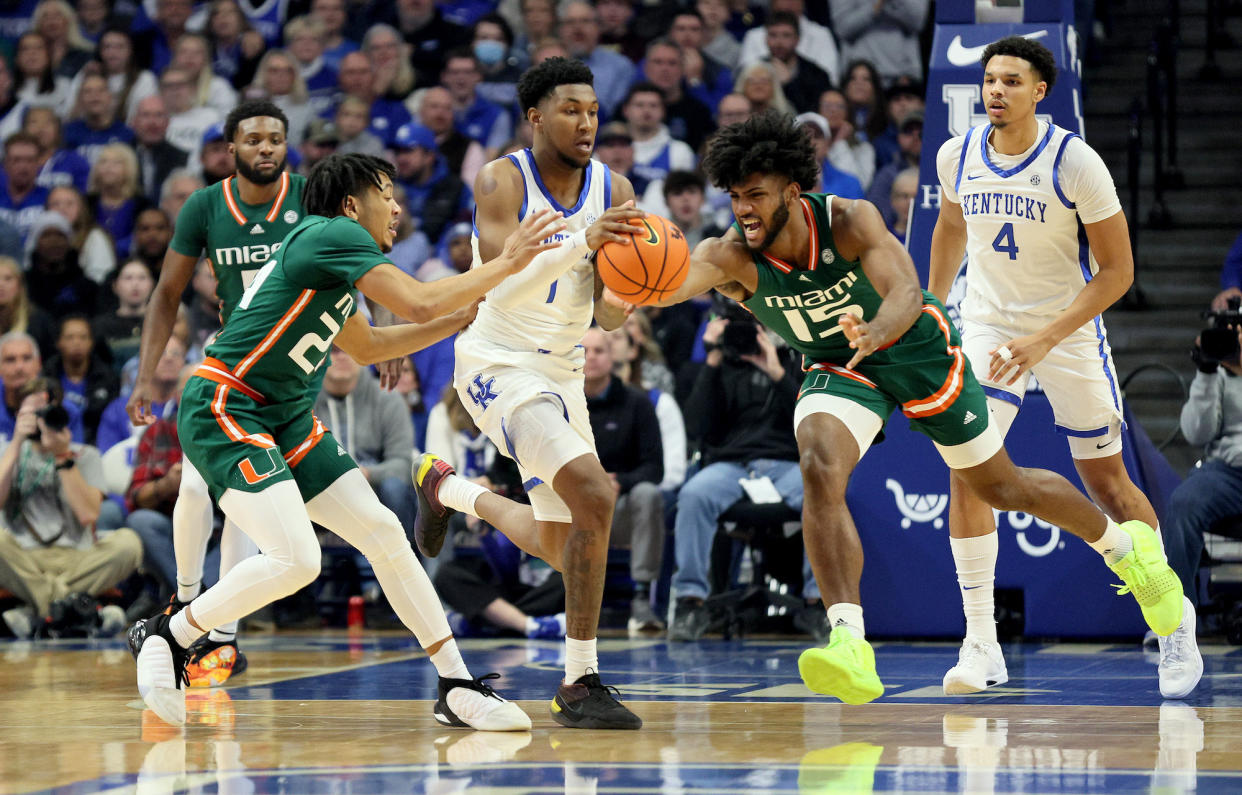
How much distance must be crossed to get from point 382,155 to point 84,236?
2.41 meters

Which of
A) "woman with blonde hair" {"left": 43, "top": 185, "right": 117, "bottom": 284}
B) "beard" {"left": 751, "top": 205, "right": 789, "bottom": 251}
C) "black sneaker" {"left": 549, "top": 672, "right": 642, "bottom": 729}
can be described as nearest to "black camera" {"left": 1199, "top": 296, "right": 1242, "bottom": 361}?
"beard" {"left": 751, "top": 205, "right": 789, "bottom": 251}

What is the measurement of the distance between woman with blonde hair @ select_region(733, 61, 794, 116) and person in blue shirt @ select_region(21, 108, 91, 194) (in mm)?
5552

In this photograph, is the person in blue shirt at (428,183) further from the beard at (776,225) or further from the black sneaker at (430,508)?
the beard at (776,225)

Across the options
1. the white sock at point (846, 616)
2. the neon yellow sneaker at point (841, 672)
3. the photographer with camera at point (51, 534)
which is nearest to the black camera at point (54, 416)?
the photographer with camera at point (51, 534)

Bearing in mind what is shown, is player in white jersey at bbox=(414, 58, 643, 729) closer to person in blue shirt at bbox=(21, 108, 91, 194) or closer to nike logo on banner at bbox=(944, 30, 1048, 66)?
nike logo on banner at bbox=(944, 30, 1048, 66)

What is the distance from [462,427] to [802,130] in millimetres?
4458

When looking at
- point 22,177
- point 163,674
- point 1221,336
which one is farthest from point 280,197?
point 22,177

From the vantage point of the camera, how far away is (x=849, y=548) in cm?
531

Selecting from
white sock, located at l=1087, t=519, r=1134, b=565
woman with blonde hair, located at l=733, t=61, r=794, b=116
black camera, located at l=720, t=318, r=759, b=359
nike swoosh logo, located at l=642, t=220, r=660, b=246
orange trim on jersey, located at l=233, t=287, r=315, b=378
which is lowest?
white sock, located at l=1087, t=519, r=1134, b=565

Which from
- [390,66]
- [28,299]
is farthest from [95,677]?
[390,66]

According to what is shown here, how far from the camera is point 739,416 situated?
9297 mm

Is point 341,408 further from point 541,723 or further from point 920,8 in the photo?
point 920,8

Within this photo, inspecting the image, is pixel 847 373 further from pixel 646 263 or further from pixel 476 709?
pixel 476 709

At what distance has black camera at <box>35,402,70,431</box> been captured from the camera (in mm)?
9477
